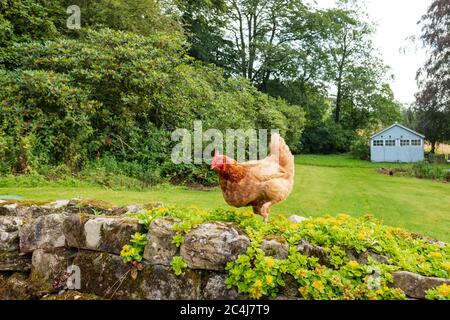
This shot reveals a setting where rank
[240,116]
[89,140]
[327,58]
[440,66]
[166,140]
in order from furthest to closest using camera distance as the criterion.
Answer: [327,58]
[440,66]
[240,116]
[166,140]
[89,140]

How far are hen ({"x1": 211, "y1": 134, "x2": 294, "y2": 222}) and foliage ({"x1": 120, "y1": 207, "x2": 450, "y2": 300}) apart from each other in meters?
0.20

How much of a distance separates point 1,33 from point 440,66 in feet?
89.9

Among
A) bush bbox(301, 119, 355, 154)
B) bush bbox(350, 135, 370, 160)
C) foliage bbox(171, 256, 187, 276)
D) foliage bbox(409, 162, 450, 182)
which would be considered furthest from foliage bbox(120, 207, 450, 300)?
bush bbox(301, 119, 355, 154)

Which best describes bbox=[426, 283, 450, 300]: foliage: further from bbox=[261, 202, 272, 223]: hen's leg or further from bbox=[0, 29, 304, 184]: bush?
bbox=[0, 29, 304, 184]: bush

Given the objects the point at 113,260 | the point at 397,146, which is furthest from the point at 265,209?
the point at 397,146

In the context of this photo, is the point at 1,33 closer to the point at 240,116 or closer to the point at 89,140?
the point at 89,140

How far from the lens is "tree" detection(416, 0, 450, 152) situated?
969 inches

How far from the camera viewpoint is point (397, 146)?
2950 cm

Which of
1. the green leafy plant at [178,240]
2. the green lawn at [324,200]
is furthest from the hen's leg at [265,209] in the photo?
the green lawn at [324,200]

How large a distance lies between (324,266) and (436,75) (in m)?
28.6

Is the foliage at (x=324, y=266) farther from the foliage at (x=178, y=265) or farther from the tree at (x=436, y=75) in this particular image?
the tree at (x=436, y=75)
